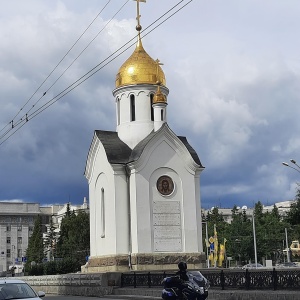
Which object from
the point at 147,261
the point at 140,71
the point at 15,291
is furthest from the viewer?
the point at 140,71

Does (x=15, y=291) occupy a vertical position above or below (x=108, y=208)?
below

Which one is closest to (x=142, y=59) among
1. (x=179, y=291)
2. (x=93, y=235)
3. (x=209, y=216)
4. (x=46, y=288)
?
(x=93, y=235)

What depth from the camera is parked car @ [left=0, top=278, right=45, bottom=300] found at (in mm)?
12266

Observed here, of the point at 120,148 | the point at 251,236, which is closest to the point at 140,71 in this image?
the point at 120,148

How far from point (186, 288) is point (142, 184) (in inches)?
739

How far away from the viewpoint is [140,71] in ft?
111

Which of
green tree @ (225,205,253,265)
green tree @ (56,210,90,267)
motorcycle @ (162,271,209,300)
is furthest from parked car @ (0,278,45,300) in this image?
green tree @ (225,205,253,265)

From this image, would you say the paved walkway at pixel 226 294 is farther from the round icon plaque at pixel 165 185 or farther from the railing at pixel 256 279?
the round icon plaque at pixel 165 185

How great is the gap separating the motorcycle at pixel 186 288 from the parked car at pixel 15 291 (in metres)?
2.88

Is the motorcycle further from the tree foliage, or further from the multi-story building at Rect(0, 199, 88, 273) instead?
the multi-story building at Rect(0, 199, 88, 273)

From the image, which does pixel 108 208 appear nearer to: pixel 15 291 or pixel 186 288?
pixel 15 291

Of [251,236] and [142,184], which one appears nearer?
[142,184]

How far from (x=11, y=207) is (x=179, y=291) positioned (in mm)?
100021

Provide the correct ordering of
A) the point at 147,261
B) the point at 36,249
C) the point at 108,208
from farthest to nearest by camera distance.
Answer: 1. the point at 36,249
2. the point at 108,208
3. the point at 147,261
